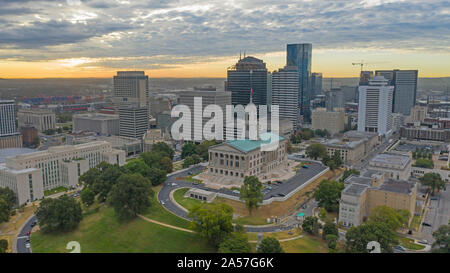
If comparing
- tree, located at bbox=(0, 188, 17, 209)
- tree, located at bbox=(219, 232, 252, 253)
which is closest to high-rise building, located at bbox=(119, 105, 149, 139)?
tree, located at bbox=(0, 188, 17, 209)

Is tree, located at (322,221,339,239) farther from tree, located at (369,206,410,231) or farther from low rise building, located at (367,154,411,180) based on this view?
low rise building, located at (367,154,411,180)

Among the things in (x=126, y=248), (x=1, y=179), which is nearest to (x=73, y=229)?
(x=126, y=248)

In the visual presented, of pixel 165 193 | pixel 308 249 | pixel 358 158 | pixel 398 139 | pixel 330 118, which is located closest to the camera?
pixel 308 249

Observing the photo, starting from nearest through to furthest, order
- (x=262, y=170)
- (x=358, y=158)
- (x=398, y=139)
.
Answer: (x=262, y=170) < (x=358, y=158) < (x=398, y=139)

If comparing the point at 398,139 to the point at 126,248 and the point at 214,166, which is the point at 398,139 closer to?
the point at 214,166

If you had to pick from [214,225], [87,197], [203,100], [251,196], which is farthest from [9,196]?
[203,100]

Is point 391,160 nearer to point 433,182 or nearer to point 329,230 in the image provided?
point 433,182

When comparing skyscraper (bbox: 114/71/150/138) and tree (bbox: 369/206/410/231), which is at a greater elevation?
skyscraper (bbox: 114/71/150/138)
